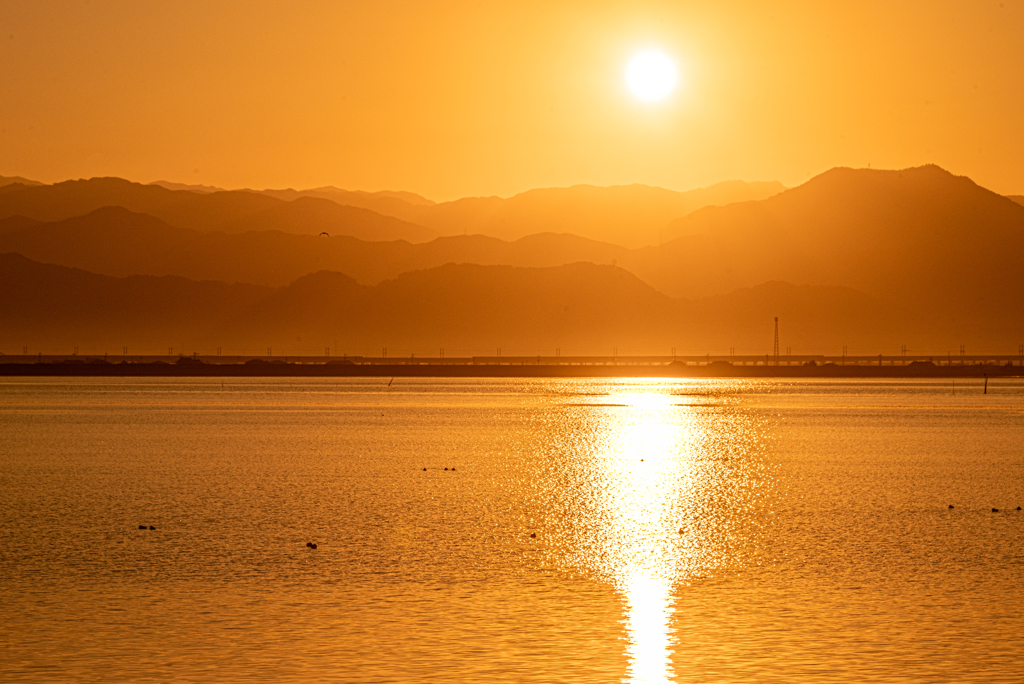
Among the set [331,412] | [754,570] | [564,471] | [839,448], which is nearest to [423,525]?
[754,570]

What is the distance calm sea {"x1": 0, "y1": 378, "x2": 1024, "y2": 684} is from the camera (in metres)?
16.1

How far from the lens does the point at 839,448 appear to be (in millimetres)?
57094

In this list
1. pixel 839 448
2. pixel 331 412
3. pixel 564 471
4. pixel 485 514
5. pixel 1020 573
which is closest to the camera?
pixel 1020 573

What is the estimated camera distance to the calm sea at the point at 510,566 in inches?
634

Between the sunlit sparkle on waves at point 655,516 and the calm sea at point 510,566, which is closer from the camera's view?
the calm sea at point 510,566

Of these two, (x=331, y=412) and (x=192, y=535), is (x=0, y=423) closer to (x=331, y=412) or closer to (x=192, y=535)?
(x=331, y=412)

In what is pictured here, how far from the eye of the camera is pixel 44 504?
1336 inches

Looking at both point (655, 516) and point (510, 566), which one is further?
point (655, 516)

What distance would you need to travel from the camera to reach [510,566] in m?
23.8

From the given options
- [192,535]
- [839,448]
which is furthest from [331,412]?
[192,535]

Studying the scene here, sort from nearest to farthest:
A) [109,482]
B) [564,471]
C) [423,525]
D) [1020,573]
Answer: [1020,573]
[423,525]
[109,482]
[564,471]

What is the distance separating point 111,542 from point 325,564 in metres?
5.75

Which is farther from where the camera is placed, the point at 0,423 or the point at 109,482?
the point at 0,423

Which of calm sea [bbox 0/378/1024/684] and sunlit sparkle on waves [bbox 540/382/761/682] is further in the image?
sunlit sparkle on waves [bbox 540/382/761/682]
